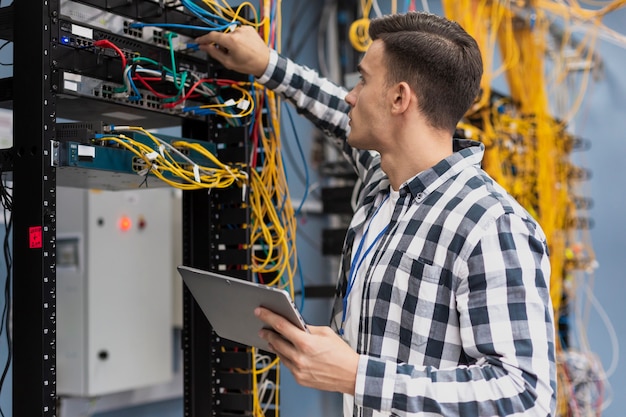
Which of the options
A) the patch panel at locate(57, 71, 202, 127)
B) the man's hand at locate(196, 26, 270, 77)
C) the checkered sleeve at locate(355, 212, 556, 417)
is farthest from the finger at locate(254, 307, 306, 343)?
the man's hand at locate(196, 26, 270, 77)

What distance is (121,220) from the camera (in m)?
2.63

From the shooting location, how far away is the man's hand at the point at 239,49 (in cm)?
172

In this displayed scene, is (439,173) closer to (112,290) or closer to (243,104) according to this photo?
(243,104)

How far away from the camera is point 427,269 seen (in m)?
1.32

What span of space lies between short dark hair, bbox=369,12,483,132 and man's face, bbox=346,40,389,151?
25mm

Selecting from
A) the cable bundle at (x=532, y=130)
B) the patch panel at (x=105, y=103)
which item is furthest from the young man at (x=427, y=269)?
the cable bundle at (x=532, y=130)

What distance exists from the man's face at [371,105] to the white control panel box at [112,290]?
52.5 inches

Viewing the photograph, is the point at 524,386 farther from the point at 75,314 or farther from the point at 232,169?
the point at 75,314

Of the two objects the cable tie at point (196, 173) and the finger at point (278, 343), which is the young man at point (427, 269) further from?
the cable tie at point (196, 173)

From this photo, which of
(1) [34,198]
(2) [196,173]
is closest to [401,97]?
(2) [196,173]

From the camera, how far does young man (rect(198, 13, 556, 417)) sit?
119 cm

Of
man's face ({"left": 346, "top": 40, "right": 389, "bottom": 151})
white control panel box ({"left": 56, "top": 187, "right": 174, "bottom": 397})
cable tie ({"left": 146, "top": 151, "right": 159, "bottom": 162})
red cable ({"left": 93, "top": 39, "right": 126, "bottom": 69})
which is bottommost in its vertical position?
white control panel box ({"left": 56, "top": 187, "right": 174, "bottom": 397})

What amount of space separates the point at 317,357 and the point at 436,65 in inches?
26.2

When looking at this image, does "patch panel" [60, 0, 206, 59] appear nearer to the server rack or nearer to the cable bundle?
the server rack
